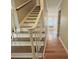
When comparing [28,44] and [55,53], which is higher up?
[28,44]

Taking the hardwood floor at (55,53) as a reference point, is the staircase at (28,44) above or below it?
above

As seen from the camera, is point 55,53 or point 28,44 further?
point 55,53

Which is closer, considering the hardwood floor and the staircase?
the staircase

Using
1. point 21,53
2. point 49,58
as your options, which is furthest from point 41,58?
point 49,58

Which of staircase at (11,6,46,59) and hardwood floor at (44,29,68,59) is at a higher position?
staircase at (11,6,46,59)

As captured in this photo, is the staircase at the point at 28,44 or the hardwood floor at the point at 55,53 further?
the hardwood floor at the point at 55,53
